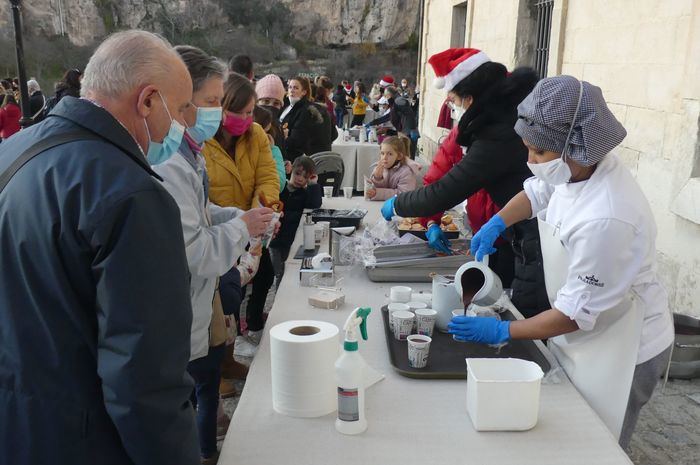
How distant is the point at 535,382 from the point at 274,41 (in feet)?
108

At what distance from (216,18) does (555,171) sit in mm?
34270

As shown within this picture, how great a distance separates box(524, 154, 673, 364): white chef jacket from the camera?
1.47 metres

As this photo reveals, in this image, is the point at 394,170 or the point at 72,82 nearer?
the point at 394,170

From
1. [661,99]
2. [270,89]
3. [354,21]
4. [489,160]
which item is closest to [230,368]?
[489,160]

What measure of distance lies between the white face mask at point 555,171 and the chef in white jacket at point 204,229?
96 cm

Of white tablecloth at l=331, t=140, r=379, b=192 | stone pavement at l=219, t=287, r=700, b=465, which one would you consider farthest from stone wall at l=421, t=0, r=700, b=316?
white tablecloth at l=331, t=140, r=379, b=192

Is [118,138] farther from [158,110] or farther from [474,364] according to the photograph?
[474,364]

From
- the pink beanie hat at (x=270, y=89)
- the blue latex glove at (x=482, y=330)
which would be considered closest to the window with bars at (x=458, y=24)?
the pink beanie hat at (x=270, y=89)

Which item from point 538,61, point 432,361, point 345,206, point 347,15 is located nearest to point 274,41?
point 347,15

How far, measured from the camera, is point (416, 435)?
136 centimetres

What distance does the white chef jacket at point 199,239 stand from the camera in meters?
1.69

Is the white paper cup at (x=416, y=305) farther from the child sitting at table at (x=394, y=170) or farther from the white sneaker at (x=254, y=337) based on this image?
the child sitting at table at (x=394, y=170)

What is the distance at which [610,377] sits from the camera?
156cm

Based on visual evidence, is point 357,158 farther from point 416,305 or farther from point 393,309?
point 393,309
